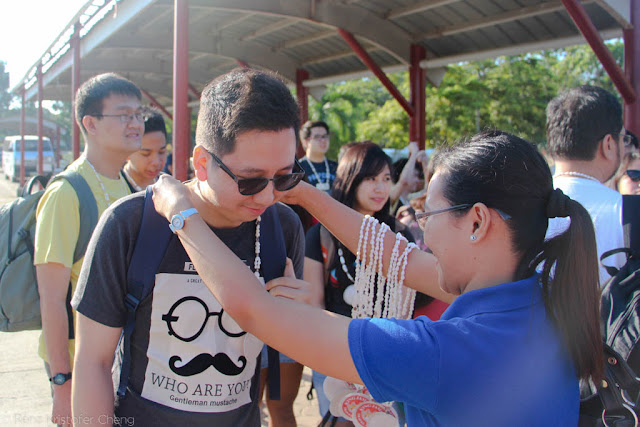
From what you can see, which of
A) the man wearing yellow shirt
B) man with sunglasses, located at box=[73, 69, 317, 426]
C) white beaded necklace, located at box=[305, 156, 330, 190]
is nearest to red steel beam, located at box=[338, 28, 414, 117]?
white beaded necklace, located at box=[305, 156, 330, 190]

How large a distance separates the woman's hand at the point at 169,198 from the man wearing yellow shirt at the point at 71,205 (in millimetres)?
907

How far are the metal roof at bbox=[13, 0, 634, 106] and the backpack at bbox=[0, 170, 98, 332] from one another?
326 cm

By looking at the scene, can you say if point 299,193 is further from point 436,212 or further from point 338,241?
point 338,241

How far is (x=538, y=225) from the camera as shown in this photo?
1367 mm

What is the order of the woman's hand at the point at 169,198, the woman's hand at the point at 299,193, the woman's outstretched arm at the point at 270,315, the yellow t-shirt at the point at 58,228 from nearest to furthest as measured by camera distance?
the woman's outstretched arm at the point at 270,315
the woman's hand at the point at 169,198
the woman's hand at the point at 299,193
the yellow t-shirt at the point at 58,228

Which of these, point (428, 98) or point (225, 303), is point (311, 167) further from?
point (428, 98)

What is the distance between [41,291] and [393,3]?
610 centimetres

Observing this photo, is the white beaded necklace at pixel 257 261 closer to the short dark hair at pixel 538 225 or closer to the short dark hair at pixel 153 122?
the short dark hair at pixel 538 225

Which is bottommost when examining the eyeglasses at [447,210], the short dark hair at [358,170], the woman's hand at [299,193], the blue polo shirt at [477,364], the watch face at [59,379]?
the watch face at [59,379]

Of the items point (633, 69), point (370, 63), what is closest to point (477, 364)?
point (633, 69)

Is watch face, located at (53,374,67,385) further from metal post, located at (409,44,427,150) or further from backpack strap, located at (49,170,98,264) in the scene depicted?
metal post, located at (409,44,427,150)

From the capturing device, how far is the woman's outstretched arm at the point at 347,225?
2.09 meters

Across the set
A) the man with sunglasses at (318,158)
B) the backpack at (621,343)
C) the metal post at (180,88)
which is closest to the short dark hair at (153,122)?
the metal post at (180,88)

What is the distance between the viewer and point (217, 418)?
5.32 feet
